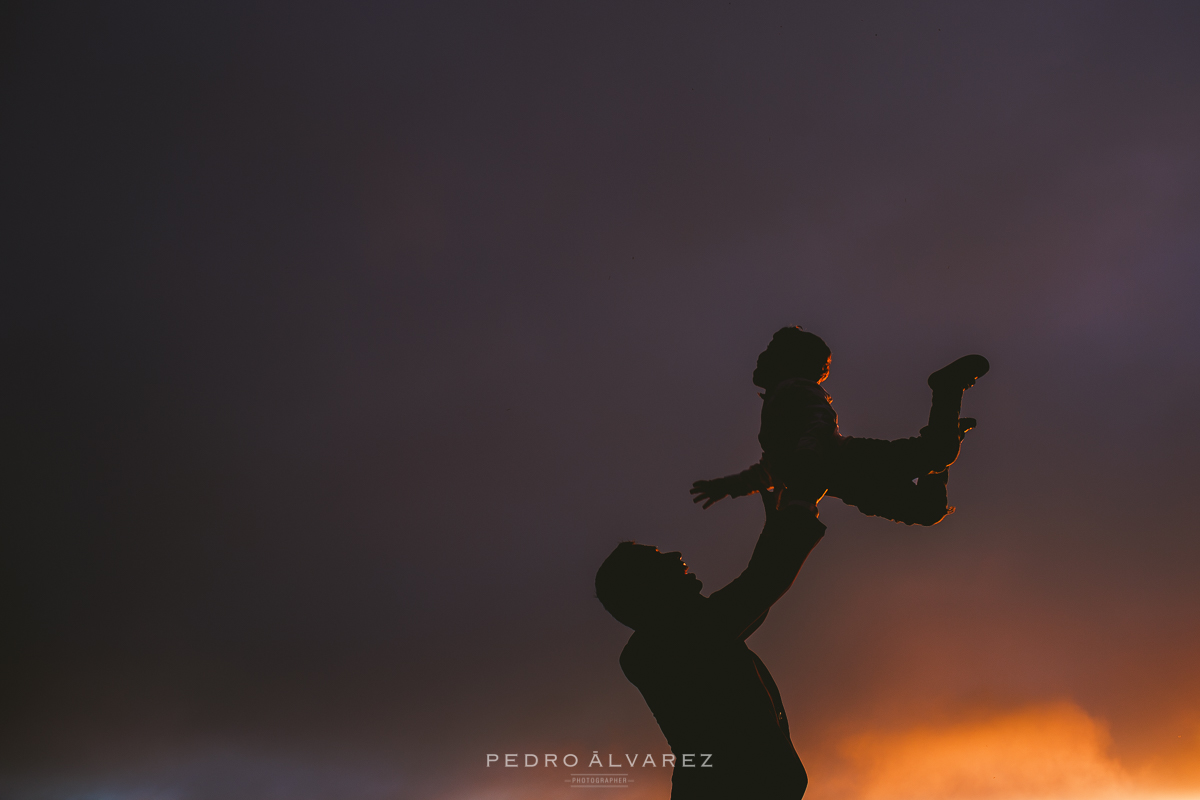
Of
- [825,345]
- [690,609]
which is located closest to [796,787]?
[690,609]

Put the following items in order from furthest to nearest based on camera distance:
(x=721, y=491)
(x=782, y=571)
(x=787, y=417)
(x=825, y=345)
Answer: (x=721, y=491) < (x=825, y=345) < (x=787, y=417) < (x=782, y=571)

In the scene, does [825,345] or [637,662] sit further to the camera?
[825,345]

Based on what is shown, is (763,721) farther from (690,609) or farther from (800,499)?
(800,499)

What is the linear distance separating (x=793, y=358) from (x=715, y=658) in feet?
6.05

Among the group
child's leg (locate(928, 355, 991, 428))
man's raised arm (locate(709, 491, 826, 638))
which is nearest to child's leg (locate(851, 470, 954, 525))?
child's leg (locate(928, 355, 991, 428))

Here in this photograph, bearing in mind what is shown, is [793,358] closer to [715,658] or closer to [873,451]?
[873,451]

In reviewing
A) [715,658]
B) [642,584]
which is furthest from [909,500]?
[642,584]

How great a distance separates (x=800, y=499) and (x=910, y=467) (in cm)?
66

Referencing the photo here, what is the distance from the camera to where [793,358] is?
4.07 m

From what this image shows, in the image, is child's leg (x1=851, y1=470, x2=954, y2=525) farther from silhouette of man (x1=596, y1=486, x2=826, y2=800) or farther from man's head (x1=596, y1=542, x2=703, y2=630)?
man's head (x1=596, y1=542, x2=703, y2=630)

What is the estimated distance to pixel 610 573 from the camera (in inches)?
137

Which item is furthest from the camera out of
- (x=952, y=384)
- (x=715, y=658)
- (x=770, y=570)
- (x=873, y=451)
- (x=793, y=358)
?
A: (x=793, y=358)

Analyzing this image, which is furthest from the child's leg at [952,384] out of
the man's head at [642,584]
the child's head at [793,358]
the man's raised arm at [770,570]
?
the man's head at [642,584]

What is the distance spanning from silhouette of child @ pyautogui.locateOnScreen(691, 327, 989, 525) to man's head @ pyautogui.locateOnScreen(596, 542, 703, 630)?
27.9 inches
